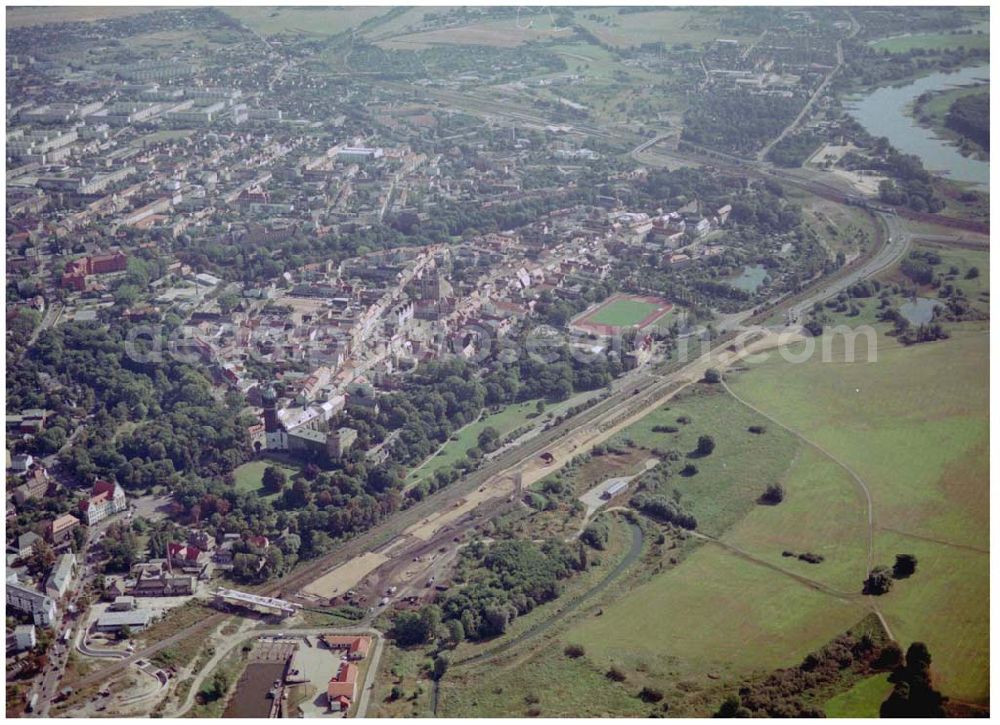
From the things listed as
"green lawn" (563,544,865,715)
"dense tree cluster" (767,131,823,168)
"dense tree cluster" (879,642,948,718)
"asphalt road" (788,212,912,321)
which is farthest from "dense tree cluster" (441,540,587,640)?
"dense tree cluster" (767,131,823,168)

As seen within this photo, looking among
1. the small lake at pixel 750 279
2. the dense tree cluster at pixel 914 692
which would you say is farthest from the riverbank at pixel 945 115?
the dense tree cluster at pixel 914 692

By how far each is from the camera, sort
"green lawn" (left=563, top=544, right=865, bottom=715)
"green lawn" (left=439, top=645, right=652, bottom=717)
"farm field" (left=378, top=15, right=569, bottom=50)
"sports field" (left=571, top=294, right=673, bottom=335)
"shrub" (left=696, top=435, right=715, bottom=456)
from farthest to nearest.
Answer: "farm field" (left=378, top=15, right=569, bottom=50)
"sports field" (left=571, top=294, right=673, bottom=335)
"shrub" (left=696, top=435, right=715, bottom=456)
"green lawn" (left=563, top=544, right=865, bottom=715)
"green lawn" (left=439, top=645, right=652, bottom=717)

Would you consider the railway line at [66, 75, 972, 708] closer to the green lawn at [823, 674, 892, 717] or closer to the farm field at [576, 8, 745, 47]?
the green lawn at [823, 674, 892, 717]

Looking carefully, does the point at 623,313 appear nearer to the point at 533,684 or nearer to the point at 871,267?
the point at 871,267

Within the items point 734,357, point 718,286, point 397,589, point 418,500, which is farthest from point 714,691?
point 718,286

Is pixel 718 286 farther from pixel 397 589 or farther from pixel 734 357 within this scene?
pixel 397 589

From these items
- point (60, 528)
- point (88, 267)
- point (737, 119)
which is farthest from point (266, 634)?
point (737, 119)
